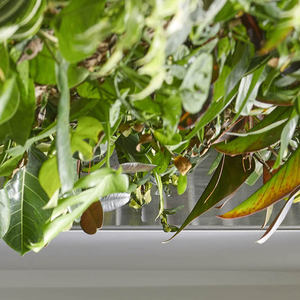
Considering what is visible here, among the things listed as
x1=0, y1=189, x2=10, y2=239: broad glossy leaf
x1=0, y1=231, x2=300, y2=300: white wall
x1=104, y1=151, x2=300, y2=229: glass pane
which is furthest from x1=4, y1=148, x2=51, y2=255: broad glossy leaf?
x1=0, y1=231, x2=300, y2=300: white wall

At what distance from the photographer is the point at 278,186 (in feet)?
0.44

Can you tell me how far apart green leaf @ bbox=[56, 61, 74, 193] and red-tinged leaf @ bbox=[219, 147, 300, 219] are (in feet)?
0.28

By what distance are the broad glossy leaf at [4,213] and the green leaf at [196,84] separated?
11cm

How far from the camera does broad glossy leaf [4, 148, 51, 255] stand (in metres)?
0.16

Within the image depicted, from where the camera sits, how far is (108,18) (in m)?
0.07

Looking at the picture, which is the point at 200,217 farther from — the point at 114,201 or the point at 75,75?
the point at 75,75

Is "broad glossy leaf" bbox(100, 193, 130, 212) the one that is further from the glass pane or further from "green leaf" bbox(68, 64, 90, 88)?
the glass pane

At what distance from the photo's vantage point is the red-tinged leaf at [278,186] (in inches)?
5.0

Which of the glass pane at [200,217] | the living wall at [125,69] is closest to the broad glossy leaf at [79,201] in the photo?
the living wall at [125,69]

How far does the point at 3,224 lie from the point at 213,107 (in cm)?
10

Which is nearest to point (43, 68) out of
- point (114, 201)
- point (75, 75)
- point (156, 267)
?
point (75, 75)

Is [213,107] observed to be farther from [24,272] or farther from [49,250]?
[24,272]

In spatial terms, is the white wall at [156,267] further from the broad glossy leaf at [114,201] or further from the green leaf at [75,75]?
the green leaf at [75,75]

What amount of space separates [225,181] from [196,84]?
11 cm
